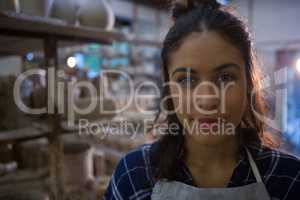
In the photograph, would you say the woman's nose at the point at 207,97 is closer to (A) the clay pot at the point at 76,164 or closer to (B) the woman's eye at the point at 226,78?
(B) the woman's eye at the point at 226,78

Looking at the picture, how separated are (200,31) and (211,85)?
0.40 feet

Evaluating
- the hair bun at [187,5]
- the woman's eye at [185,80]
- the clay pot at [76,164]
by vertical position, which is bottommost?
the clay pot at [76,164]

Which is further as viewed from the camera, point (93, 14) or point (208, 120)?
point (93, 14)

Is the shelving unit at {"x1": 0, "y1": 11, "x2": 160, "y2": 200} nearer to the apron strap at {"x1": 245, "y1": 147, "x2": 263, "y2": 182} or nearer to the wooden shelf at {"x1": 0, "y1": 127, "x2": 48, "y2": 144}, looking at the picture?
the wooden shelf at {"x1": 0, "y1": 127, "x2": 48, "y2": 144}

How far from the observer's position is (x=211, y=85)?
25.1 inches

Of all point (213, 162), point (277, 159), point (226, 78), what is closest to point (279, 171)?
point (277, 159)

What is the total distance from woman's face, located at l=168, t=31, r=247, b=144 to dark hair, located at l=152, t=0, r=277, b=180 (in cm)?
3

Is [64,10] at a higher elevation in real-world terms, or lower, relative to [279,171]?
higher

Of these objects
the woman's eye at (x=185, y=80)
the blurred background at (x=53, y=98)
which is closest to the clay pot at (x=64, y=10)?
the blurred background at (x=53, y=98)

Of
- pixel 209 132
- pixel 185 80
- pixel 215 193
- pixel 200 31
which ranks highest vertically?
pixel 200 31

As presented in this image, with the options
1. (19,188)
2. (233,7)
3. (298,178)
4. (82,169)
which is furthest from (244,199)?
(82,169)

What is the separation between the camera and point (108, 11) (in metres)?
1.55

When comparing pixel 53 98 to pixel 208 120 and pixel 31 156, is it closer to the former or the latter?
pixel 31 156

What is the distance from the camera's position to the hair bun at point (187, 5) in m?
0.72
